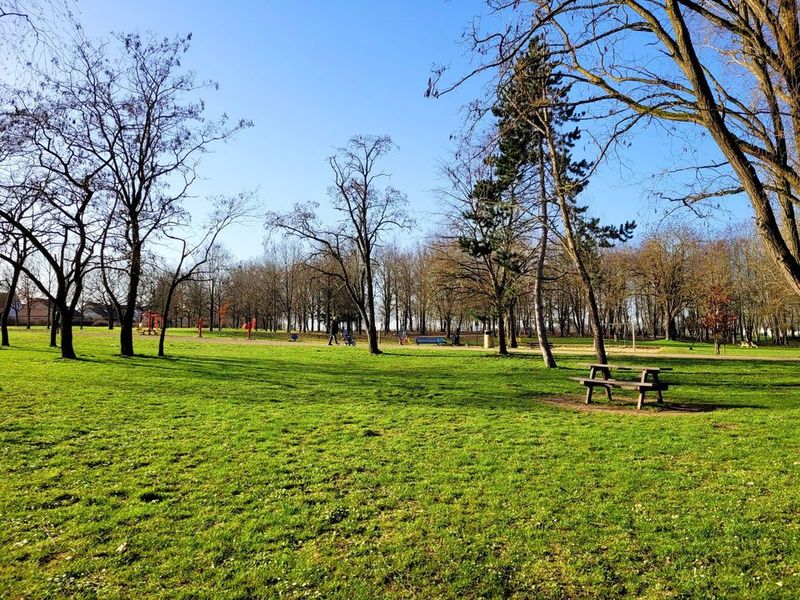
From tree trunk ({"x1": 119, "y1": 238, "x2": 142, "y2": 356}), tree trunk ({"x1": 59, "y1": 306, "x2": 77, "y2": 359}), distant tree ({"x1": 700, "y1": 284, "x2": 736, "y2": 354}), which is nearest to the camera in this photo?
tree trunk ({"x1": 59, "y1": 306, "x2": 77, "y2": 359})

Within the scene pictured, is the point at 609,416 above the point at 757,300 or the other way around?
the other way around

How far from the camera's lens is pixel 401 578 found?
3.89 m

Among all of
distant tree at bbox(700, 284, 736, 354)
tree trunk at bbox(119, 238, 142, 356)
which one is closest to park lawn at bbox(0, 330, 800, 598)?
tree trunk at bbox(119, 238, 142, 356)

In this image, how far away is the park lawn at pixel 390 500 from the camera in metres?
3.86

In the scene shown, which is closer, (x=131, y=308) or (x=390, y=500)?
(x=390, y=500)

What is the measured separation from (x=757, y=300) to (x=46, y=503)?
60793mm

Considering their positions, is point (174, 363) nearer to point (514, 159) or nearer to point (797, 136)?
point (514, 159)

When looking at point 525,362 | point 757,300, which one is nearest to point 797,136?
point 525,362

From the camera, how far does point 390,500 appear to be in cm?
544

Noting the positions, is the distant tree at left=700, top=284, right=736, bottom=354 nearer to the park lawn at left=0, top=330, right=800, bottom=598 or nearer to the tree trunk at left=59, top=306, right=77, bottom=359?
the park lawn at left=0, top=330, right=800, bottom=598

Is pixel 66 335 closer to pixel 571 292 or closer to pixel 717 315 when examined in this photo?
pixel 717 315

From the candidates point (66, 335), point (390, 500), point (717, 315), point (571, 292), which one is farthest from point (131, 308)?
point (571, 292)

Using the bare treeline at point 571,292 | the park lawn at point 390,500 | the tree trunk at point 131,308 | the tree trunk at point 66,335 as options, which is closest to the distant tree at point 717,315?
the bare treeline at point 571,292

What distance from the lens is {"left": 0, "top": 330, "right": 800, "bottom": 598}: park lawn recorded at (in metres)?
3.86
